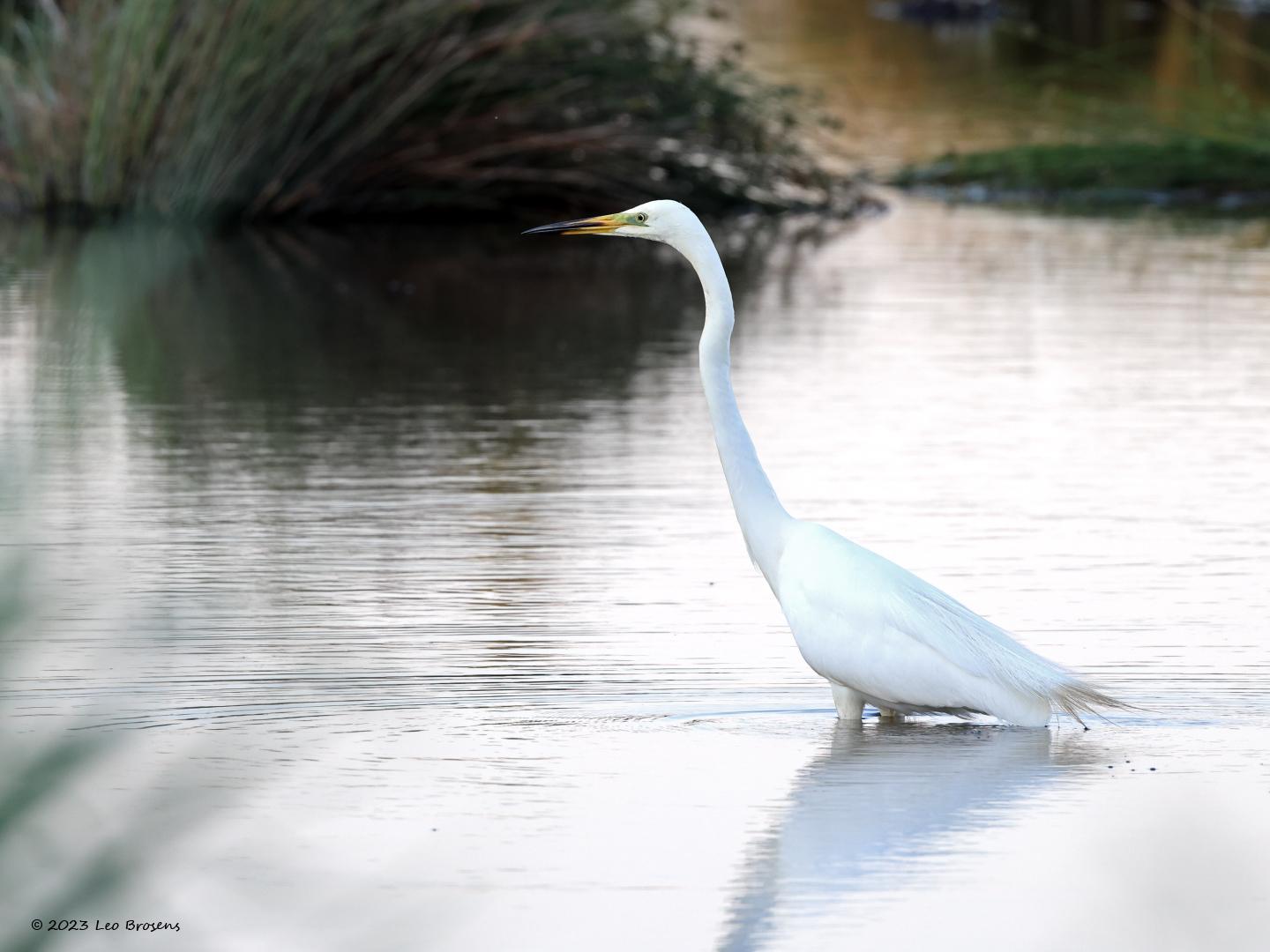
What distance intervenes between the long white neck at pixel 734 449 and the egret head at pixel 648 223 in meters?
0.07

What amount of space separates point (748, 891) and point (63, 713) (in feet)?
5.00

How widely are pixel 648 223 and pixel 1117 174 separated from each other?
11650mm

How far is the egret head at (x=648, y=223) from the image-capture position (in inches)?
196

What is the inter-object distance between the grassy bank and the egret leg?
11535 millimetres

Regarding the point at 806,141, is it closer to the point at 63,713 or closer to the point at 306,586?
the point at 306,586

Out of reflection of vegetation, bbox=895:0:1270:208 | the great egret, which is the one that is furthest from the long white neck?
reflection of vegetation, bbox=895:0:1270:208

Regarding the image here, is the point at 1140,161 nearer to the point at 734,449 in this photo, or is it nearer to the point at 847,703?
the point at 734,449

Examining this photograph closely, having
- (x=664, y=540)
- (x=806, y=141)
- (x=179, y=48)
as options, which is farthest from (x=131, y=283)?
(x=806, y=141)

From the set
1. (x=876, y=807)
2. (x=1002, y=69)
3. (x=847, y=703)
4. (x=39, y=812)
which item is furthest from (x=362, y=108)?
(x=39, y=812)

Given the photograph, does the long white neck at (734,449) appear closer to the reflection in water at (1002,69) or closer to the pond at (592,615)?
the pond at (592,615)

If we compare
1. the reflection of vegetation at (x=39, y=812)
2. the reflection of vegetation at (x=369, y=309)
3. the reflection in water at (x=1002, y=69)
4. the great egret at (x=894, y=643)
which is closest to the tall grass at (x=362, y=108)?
the reflection of vegetation at (x=369, y=309)

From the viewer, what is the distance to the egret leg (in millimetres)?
4609

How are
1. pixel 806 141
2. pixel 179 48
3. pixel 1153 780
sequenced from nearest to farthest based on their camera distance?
pixel 1153 780, pixel 179 48, pixel 806 141

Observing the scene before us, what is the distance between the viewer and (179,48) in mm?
12680
